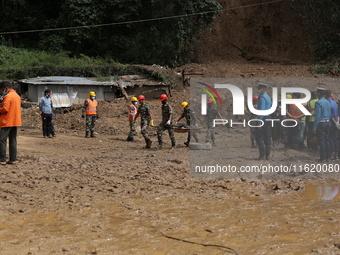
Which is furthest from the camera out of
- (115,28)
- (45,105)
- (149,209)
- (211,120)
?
(115,28)

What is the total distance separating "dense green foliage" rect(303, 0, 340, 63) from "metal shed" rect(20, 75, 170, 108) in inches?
428

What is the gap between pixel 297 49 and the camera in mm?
28031

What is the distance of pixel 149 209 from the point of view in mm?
5938

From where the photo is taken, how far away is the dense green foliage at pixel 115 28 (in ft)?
78.6

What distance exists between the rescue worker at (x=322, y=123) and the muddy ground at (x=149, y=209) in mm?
1000

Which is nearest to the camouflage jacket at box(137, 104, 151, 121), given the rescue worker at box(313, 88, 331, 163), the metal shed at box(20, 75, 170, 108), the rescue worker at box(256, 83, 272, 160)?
the rescue worker at box(256, 83, 272, 160)

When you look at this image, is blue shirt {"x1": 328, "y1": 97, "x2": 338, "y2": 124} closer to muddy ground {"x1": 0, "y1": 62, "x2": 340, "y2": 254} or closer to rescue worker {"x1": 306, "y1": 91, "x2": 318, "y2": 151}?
rescue worker {"x1": 306, "y1": 91, "x2": 318, "y2": 151}

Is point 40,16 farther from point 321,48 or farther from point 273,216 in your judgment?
point 273,216

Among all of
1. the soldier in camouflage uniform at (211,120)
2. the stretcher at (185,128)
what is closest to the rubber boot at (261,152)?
the stretcher at (185,128)

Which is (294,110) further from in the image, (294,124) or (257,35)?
(257,35)

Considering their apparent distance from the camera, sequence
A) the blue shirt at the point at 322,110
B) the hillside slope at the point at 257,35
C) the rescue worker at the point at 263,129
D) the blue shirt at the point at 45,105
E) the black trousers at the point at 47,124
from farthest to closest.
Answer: the hillside slope at the point at 257,35 → the black trousers at the point at 47,124 → the blue shirt at the point at 45,105 → the rescue worker at the point at 263,129 → the blue shirt at the point at 322,110

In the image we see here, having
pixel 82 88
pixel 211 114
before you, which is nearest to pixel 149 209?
pixel 211 114

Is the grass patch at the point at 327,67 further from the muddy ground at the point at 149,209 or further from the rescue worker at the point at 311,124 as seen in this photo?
the muddy ground at the point at 149,209

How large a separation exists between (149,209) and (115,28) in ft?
81.3
